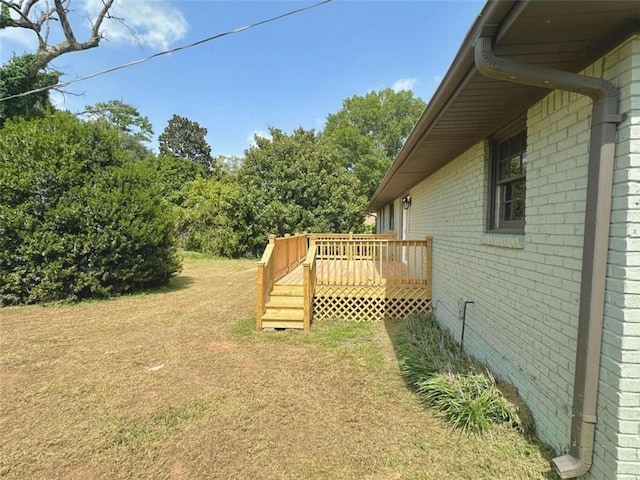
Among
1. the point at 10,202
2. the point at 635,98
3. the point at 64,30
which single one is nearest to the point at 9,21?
the point at 64,30

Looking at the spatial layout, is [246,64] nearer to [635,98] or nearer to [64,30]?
[64,30]

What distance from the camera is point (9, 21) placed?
13570mm

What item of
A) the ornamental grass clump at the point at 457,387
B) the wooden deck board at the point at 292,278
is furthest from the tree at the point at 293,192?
the ornamental grass clump at the point at 457,387

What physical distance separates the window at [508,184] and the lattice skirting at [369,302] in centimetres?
289

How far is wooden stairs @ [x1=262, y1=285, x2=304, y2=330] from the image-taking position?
5816 millimetres

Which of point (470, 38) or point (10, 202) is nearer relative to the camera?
point (470, 38)

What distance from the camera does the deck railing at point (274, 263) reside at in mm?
5773

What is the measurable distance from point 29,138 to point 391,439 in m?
9.28

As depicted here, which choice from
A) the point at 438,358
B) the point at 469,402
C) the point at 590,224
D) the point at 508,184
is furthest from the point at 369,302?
the point at 590,224

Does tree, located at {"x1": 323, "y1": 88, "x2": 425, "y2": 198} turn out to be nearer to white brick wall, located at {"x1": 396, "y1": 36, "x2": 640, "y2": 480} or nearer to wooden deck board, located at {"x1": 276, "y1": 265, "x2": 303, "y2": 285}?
wooden deck board, located at {"x1": 276, "y1": 265, "x2": 303, "y2": 285}

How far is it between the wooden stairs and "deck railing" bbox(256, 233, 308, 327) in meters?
0.12

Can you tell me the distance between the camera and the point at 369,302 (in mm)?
6598

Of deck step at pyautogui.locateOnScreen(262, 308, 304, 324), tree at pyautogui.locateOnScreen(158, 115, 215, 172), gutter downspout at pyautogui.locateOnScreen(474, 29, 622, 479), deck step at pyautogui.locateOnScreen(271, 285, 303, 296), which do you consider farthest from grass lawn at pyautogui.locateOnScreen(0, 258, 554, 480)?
tree at pyautogui.locateOnScreen(158, 115, 215, 172)

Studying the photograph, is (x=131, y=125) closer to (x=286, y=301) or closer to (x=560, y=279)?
(x=286, y=301)
